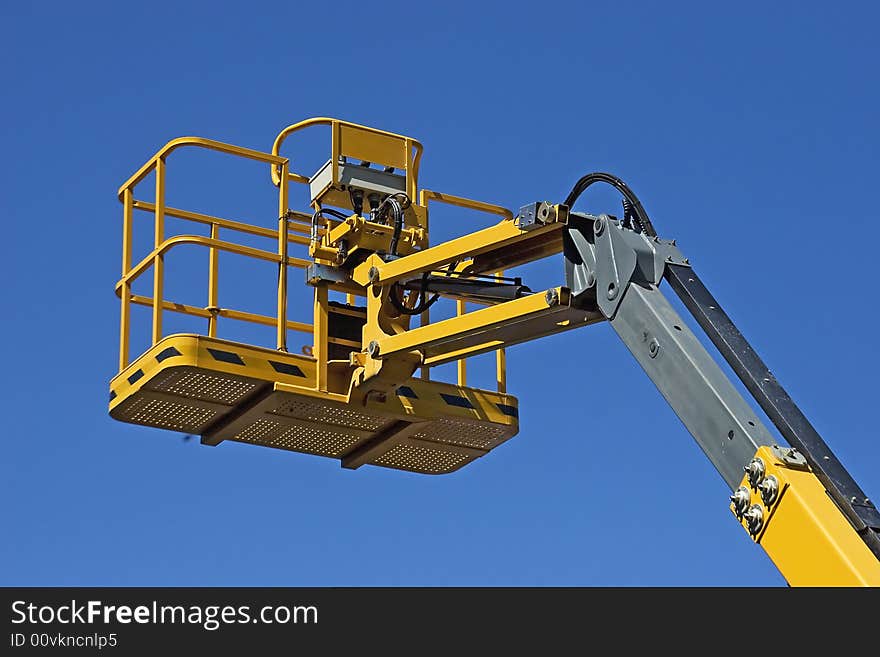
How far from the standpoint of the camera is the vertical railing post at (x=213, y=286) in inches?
576

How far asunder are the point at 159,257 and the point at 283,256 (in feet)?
3.21

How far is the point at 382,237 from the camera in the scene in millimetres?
13828

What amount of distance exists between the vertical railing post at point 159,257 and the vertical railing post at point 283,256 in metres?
0.91

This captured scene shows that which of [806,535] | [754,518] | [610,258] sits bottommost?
[806,535]

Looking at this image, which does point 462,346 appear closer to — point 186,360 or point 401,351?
point 401,351

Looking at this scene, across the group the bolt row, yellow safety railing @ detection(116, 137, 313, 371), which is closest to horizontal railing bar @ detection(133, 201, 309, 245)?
yellow safety railing @ detection(116, 137, 313, 371)

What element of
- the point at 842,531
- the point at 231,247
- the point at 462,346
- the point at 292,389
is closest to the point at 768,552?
the point at 842,531

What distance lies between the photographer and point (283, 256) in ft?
45.9

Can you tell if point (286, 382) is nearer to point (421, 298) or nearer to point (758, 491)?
point (421, 298)

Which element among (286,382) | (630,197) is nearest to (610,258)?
(630,197)

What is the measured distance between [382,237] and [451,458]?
2.26m

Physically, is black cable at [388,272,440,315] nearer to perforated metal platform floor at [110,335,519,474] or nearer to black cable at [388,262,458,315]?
black cable at [388,262,458,315]

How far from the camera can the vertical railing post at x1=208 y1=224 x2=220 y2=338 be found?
14.6 meters

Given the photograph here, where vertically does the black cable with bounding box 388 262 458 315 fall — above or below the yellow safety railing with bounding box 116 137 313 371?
below
